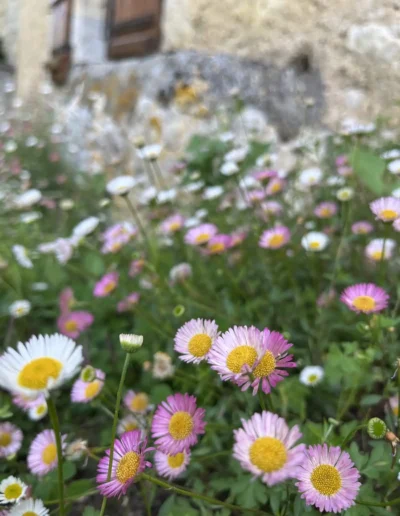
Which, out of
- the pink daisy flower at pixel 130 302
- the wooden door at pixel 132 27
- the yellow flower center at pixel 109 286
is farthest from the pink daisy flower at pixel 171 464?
the wooden door at pixel 132 27

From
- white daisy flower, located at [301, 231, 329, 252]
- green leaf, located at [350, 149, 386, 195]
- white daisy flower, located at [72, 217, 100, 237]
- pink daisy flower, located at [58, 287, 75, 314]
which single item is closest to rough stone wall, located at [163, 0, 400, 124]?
green leaf, located at [350, 149, 386, 195]

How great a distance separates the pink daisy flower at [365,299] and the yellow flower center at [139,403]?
470 millimetres

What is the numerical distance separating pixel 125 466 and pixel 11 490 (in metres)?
0.25

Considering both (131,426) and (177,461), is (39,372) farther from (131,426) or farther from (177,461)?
(131,426)

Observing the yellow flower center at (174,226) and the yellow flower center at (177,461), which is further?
the yellow flower center at (174,226)

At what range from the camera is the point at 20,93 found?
5699mm

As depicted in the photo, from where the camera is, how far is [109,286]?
119 centimetres

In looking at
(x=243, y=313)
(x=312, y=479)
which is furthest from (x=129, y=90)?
(x=312, y=479)

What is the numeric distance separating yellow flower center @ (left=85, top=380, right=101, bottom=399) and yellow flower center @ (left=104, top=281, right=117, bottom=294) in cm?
39

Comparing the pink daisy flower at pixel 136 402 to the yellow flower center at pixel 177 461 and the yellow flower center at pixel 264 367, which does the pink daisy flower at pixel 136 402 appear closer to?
the yellow flower center at pixel 177 461

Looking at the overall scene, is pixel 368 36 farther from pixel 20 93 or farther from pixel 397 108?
pixel 20 93

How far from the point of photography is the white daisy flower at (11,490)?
621 mm

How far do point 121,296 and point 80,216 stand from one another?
150 centimetres

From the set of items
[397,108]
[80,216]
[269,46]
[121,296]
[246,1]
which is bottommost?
[80,216]
